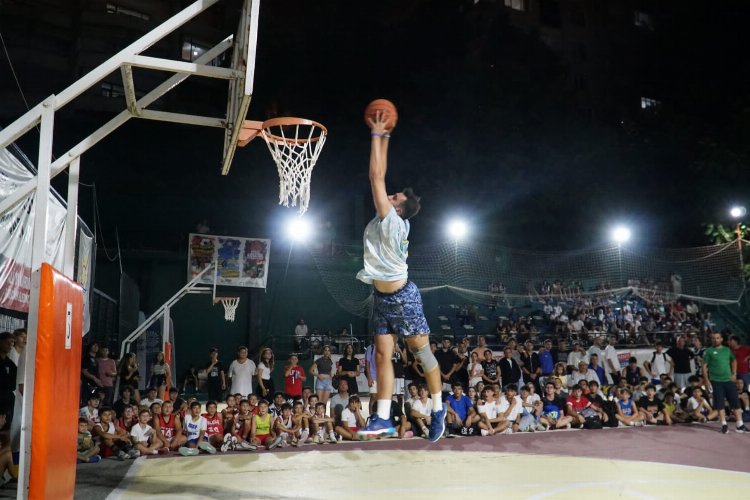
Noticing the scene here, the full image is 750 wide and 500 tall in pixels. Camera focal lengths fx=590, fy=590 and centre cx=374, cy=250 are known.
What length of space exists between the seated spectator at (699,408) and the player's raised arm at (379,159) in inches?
379

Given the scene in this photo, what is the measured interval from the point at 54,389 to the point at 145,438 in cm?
460

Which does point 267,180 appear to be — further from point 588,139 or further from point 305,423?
point 305,423

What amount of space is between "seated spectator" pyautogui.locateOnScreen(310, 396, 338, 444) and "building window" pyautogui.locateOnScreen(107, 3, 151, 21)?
77.5ft

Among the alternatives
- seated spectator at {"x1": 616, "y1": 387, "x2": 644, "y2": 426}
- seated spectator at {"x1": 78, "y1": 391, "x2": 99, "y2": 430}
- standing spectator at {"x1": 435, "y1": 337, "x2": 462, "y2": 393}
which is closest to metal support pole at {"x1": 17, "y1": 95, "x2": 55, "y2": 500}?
seated spectator at {"x1": 78, "y1": 391, "x2": 99, "y2": 430}

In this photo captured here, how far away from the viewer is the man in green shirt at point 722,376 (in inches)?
388

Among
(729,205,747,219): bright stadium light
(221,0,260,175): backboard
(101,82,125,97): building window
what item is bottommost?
(221,0,260,175): backboard

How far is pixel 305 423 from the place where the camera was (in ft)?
29.7

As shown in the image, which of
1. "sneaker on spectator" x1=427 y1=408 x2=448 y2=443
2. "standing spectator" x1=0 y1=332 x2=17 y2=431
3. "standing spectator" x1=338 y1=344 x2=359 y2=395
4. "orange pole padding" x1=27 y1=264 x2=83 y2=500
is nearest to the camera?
"orange pole padding" x1=27 y1=264 x2=83 y2=500

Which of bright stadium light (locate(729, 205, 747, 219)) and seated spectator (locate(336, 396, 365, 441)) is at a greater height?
bright stadium light (locate(729, 205, 747, 219))

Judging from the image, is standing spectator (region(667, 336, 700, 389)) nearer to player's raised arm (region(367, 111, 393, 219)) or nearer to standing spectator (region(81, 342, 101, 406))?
player's raised arm (region(367, 111, 393, 219))

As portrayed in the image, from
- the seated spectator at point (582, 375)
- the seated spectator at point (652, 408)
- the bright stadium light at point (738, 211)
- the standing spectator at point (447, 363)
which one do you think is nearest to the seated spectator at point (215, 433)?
the standing spectator at point (447, 363)

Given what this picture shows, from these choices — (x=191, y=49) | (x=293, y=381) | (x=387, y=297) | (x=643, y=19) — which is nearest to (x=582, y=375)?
(x=293, y=381)

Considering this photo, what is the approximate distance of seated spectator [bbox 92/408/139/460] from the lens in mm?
7703

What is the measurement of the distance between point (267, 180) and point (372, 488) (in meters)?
17.7
